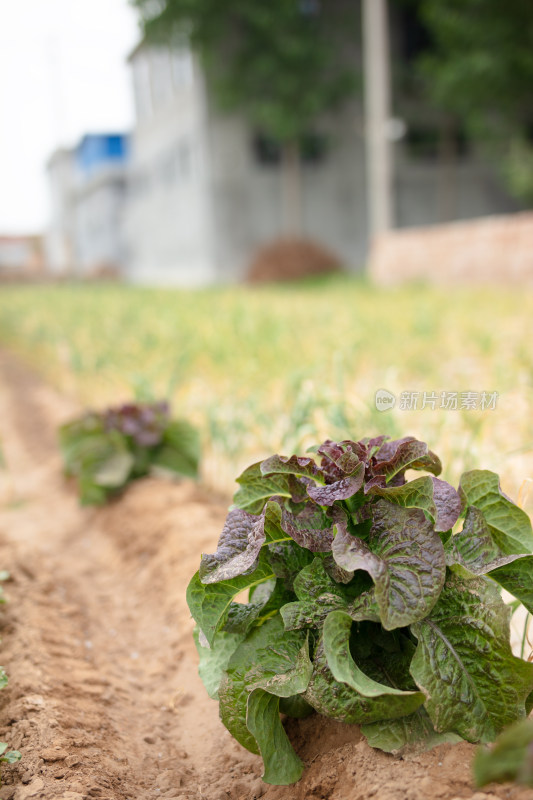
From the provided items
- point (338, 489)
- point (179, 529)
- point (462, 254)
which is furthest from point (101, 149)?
point (338, 489)

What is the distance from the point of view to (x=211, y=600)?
4.14ft

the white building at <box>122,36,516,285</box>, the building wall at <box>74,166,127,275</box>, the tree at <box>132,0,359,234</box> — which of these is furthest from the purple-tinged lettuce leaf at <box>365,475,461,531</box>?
the building wall at <box>74,166,127,275</box>

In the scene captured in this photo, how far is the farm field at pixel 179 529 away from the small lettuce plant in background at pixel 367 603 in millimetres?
97

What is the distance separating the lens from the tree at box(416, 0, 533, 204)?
46.2 ft

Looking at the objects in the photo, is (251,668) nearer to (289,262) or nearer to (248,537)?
(248,537)

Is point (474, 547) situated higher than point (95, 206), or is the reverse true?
point (95, 206)

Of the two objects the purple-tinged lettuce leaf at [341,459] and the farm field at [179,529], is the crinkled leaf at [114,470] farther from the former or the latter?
the purple-tinged lettuce leaf at [341,459]

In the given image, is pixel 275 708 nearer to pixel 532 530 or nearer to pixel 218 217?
pixel 532 530

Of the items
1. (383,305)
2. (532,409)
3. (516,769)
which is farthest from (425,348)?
(516,769)

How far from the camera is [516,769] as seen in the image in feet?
2.45

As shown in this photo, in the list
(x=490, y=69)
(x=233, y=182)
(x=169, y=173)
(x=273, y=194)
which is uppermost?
(x=490, y=69)

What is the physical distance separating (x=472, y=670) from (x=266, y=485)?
475 millimetres

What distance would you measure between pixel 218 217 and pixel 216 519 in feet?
47.5

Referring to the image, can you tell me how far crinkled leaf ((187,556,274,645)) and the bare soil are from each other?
317 mm
